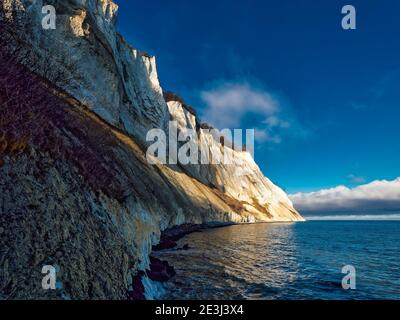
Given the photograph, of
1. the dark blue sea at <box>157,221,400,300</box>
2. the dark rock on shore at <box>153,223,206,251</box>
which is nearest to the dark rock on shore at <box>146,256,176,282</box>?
the dark blue sea at <box>157,221,400,300</box>

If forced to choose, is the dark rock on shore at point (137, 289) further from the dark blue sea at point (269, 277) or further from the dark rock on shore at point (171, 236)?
the dark rock on shore at point (171, 236)

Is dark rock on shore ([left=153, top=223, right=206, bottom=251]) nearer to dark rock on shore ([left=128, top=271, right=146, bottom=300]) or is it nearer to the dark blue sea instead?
the dark blue sea

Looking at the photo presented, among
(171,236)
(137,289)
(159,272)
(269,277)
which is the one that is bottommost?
(269,277)

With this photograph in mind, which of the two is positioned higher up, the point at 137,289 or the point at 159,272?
the point at 137,289

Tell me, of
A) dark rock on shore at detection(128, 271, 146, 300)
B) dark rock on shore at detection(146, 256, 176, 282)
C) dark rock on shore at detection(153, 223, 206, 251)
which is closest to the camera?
dark rock on shore at detection(128, 271, 146, 300)

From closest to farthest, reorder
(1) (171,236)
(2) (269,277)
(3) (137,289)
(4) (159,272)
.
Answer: (3) (137,289)
(4) (159,272)
(2) (269,277)
(1) (171,236)

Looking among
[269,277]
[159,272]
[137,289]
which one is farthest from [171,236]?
[137,289]

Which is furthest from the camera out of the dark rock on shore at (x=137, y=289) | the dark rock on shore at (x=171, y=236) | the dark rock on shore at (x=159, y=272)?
the dark rock on shore at (x=171, y=236)

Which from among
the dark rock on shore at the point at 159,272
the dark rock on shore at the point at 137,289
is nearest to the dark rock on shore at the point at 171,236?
the dark rock on shore at the point at 159,272

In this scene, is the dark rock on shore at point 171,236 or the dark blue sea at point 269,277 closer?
the dark blue sea at point 269,277

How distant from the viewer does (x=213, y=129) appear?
137625mm

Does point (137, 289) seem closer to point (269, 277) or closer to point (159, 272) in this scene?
point (159, 272)
